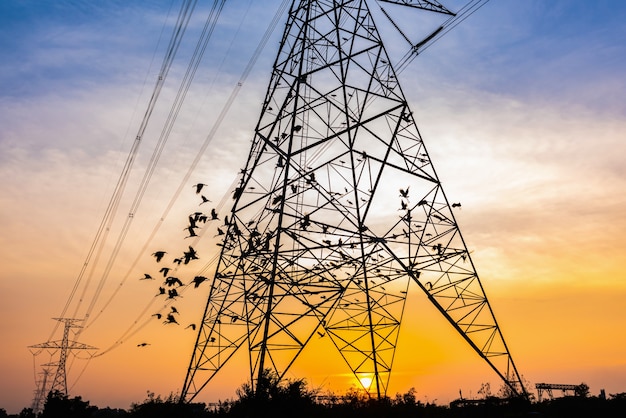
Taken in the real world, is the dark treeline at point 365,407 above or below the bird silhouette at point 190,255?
below

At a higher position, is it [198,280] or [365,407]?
[198,280]

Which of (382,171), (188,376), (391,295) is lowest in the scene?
(188,376)

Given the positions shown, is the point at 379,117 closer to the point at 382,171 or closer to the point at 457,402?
the point at 382,171

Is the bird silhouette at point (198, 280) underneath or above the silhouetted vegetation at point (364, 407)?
above

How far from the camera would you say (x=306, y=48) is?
74.1 ft

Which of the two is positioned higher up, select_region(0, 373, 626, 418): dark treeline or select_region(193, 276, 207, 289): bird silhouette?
select_region(193, 276, 207, 289): bird silhouette

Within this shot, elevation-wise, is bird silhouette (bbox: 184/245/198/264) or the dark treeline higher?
bird silhouette (bbox: 184/245/198/264)

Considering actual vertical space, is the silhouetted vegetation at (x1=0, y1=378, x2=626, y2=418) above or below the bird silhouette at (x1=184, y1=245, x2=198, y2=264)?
below


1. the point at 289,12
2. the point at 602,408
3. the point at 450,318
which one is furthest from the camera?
the point at 602,408

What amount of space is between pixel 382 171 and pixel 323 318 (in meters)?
6.02

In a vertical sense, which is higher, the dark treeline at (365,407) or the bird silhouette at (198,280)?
the bird silhouette at (198,280)

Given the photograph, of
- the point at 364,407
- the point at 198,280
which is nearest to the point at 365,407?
the point at 364,407

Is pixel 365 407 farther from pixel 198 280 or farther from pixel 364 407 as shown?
pixel 198 280

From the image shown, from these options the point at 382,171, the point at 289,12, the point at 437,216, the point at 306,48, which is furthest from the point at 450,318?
the point at 289,12
